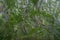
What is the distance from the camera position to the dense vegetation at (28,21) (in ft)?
5.50

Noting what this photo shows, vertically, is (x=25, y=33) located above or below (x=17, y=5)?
below

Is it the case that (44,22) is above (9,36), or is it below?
above

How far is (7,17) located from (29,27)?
0.30 metres

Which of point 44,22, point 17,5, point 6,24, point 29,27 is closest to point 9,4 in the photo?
point 17,5

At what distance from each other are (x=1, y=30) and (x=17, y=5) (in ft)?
1.19

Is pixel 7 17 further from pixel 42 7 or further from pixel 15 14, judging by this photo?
pixel 42 7

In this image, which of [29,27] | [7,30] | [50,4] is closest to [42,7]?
[50,4]

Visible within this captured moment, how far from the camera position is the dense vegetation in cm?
168

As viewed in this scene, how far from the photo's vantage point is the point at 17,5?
5.67ft

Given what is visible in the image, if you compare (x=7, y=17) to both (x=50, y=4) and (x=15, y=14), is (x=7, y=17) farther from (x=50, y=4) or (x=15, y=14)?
(x=50, y=4)

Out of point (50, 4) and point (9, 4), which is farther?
point (50, 4)

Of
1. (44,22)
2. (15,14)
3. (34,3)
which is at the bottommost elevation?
(44,22)

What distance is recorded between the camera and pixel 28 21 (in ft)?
5.60

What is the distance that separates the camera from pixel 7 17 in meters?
1.74
